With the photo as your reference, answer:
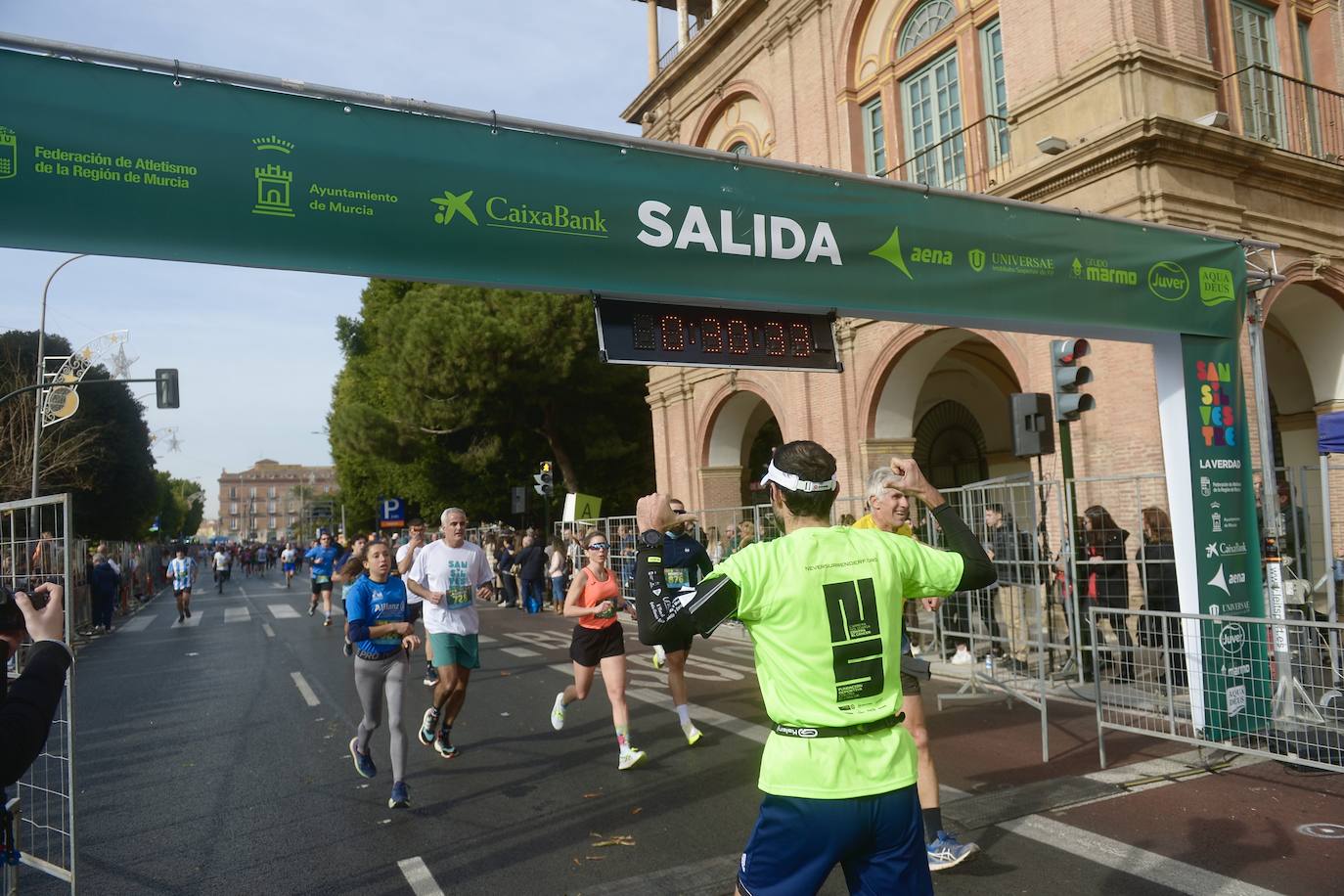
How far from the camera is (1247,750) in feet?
17.0

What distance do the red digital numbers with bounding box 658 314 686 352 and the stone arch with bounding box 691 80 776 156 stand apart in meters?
14.8

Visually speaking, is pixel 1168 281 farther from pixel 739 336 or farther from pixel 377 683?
pixel 377 683

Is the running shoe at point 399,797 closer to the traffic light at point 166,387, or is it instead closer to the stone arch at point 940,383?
the stone arch at point 940,383

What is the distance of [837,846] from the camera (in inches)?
97.9

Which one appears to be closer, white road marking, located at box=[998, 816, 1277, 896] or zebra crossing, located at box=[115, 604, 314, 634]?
white road marking, located at box=[998, 816, 1277, 896]

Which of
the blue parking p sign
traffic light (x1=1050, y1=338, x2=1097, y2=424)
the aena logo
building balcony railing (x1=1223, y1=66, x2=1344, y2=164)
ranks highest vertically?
building balcony railing (x1=1223, y1=66, x2=1344, y2=164)

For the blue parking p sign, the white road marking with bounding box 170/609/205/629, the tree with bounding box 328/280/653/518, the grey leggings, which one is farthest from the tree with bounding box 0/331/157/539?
the grey leggings

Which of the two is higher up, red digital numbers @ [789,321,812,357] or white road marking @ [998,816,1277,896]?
red digital numbers @ [789,321,812,357]

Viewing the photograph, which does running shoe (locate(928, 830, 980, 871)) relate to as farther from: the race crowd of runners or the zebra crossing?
the zebra crossing

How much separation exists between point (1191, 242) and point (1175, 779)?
4.38 meters

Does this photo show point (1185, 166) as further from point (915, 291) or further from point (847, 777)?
point (847, 777)

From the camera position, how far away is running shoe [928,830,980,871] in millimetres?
4672

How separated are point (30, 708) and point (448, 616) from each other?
15.0 ft

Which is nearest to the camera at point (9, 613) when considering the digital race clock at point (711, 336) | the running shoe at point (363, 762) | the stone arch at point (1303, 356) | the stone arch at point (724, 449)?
the digital race clock at point (711, 336)
